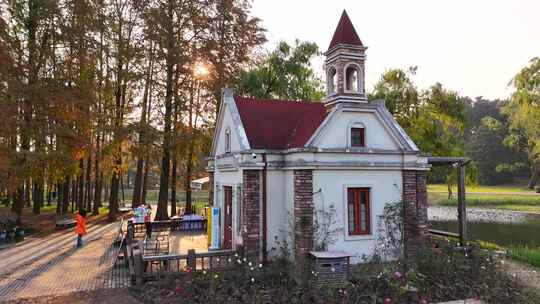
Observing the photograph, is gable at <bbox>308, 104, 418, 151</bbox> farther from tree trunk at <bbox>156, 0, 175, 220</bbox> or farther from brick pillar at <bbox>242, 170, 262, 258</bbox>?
tree trunk at <bbox>156, 0, 175, 220</bbox>

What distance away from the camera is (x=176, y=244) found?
15.1 meters

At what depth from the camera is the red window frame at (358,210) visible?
11820 mm

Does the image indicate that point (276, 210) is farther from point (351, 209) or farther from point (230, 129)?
point (230, 129)

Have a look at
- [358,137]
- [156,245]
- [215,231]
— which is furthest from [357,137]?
[156,245]

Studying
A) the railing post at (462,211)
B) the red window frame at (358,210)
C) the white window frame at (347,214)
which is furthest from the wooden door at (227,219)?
the railing post at (462,211)

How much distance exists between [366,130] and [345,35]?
3.59 m

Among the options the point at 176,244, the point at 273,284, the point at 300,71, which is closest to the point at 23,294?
the point at 176,244

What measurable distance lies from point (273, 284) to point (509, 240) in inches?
694

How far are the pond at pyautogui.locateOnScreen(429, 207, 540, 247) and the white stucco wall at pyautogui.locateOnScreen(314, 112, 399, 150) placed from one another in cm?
1295

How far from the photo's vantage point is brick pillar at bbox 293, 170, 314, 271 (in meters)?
10.9

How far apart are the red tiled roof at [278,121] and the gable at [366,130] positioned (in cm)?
48

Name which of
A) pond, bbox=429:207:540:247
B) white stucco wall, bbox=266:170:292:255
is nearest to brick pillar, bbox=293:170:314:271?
white stucco wall, bbox=266:170:292:255

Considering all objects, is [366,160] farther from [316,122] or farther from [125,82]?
[125,82]

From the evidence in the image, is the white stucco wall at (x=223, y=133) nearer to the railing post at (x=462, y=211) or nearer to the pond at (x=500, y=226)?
the railing post at (x=462, y=211)
